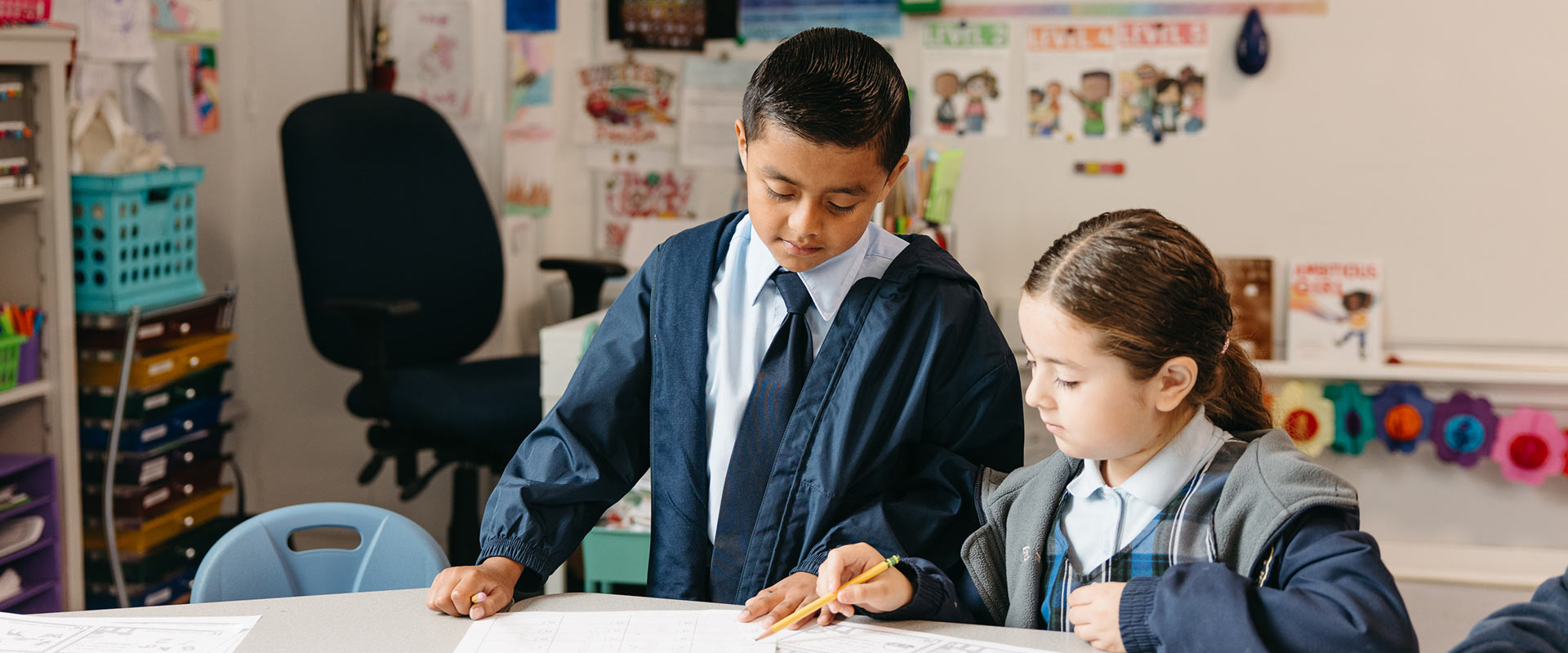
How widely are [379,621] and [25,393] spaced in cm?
123

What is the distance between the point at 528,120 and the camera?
2.79m

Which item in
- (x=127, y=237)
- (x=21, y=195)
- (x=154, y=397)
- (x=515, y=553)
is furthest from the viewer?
(x=154, y=397)

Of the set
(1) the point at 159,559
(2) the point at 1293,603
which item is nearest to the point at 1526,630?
(2) the point at 1293,603

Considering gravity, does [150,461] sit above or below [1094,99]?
below

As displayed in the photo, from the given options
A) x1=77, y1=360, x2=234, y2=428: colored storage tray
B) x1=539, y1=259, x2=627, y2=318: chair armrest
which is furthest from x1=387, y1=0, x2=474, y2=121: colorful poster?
x1=77, y1=360, x2=234, y2=428: colored storage tray

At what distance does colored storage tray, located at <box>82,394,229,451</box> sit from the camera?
7.24 feet

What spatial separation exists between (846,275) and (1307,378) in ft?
5.75

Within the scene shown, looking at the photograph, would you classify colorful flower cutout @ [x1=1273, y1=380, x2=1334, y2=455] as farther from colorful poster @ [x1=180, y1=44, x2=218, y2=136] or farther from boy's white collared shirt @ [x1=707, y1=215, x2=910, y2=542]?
colorful poster @ [x1=180, y1=44, x2=218, y2=136]

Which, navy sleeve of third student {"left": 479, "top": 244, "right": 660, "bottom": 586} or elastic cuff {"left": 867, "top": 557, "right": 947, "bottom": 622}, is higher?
navy sleeve of third student {"left": 479, "top": 244, "right": 660, "bottom": 586}

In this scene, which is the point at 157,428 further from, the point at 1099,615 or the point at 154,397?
the point at 1099,615

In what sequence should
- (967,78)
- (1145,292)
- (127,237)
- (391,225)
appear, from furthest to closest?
(967,78), (391,225), (127,237), (1145,292)

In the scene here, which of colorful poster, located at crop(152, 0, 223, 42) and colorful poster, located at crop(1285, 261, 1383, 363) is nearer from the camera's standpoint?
colorful poster, located at crop(152, 0, 223, 42)

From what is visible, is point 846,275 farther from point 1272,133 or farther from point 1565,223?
point 1565,223

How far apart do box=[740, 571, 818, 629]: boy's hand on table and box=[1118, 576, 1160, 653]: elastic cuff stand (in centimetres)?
26
